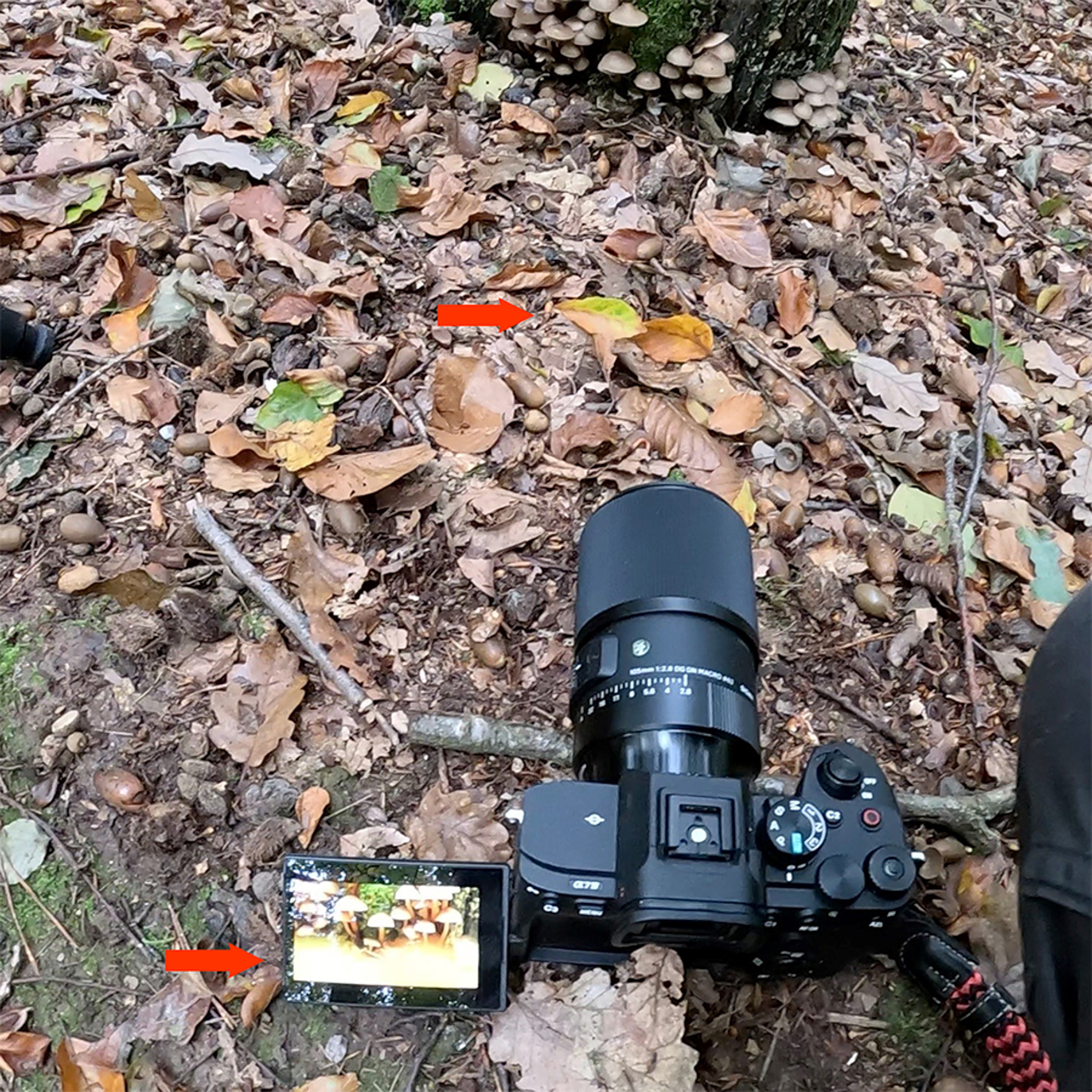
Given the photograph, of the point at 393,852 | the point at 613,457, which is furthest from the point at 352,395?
the point at 393,852

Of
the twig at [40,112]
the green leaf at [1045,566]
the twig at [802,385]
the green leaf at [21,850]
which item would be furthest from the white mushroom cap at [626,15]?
the green leaf at [21,850]

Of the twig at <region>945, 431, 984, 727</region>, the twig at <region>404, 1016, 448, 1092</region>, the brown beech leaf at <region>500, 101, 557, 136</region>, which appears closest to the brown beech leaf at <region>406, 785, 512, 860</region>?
the twig at <region>404, 1016, 448, 1092</region>

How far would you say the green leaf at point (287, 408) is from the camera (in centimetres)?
240

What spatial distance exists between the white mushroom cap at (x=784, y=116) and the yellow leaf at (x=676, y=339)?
3.06 feet

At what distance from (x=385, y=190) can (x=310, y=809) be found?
5.68 feet

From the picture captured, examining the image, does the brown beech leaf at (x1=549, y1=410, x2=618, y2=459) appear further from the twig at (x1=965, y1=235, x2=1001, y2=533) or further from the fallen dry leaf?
the fallen dry leaf

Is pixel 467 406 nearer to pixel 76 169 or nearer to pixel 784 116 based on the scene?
pixel 76 169

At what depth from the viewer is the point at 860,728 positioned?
2.16 m

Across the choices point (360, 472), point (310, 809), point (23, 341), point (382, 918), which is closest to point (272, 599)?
point (360, 472)

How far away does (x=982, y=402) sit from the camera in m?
2.70

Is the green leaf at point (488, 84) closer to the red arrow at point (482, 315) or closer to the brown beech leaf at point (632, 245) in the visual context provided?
the brown beech leaf at point (632, 245)

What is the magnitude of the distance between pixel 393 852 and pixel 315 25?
8.57ft

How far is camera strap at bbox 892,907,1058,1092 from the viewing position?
1584mm

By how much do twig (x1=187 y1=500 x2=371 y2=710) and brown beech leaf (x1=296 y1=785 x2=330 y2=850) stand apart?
0.19 meters
